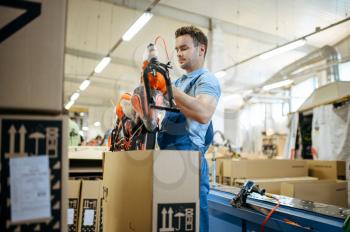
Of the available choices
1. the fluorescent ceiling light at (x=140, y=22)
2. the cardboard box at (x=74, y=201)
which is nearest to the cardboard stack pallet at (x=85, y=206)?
the cardboard box at (x=74, y=201)

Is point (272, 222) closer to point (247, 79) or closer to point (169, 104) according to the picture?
point (169, 104)

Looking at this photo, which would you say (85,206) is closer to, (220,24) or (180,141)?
(180,141)

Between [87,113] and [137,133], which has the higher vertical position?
[87,113]

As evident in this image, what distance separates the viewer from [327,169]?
3.13 metres

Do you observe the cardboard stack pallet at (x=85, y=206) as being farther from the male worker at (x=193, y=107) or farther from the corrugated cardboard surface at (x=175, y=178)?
the corrugated cardboard surface at (x=175, y=178)

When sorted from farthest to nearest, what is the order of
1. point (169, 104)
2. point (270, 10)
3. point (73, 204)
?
point (270, 10) < point (73, 204) < point (169, 104)

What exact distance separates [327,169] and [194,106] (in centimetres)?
270

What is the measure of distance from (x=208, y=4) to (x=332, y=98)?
2803mm

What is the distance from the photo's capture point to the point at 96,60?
7.82 metres

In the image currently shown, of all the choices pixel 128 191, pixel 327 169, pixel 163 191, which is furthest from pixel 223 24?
pixel 163 191

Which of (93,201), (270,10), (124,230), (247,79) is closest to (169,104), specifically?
(124,230)

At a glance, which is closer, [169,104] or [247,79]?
[169,104]

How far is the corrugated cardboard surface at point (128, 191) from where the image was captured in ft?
2.77

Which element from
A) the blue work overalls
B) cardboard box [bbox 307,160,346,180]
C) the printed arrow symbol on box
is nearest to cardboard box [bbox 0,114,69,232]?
the printed arrow symbol on box
